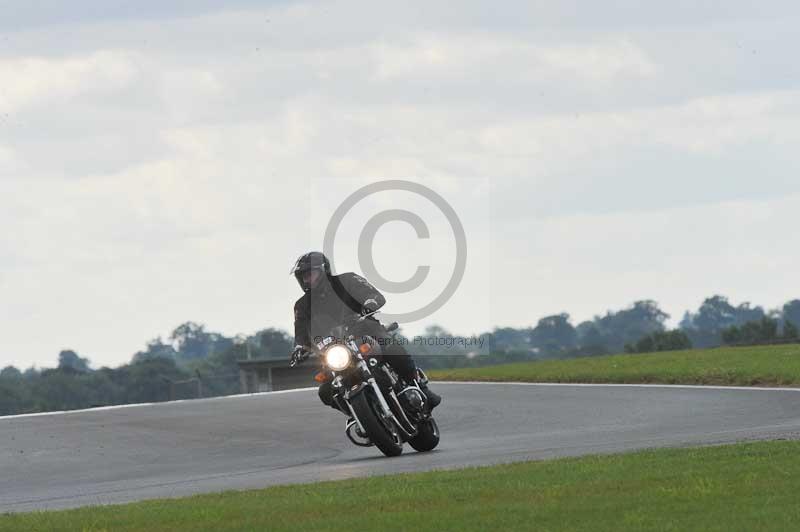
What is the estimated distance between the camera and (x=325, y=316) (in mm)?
17000

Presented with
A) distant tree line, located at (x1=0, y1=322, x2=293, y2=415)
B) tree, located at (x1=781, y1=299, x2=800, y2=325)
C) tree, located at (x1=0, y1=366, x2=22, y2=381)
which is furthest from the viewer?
tree, located at (x1=781, y1=299, x2=800, y2=325)

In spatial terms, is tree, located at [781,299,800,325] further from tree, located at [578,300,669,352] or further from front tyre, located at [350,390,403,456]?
front tyre, located at [350,390,403,456]

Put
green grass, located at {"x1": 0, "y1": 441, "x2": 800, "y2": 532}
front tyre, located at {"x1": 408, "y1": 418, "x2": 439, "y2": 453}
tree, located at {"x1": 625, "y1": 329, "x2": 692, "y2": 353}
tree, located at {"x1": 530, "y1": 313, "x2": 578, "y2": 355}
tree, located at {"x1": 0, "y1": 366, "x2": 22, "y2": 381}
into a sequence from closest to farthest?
green grass, located at {"x1": 0, "y1": 441, "x2": 800, "y2": 532} < front tyre, located at {"x1": 408, "y1": 418, "x2": 439, "y2": 453} < tree, located at {"x1": 0, "y1": 366, "x2": 22, "y2": 381} < tree, located at {"x1": 625, "y1": 329, "x2": 692, "y2": 353} < tree, located at {"x1": 530, "y1": 313, "x2": 578, "y2": 355}

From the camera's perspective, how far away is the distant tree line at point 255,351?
6184 centimetres

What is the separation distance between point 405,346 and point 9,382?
60086 mm

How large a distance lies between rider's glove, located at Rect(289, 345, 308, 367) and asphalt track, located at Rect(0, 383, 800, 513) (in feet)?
3.65

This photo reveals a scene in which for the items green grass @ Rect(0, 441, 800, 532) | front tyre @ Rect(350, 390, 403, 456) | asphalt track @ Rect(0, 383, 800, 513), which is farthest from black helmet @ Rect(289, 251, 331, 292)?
green grass @ Rect(0, 441, 800, 532)

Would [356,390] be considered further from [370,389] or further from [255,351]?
[255,351]

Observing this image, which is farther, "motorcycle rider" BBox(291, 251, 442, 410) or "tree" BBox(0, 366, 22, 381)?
"tree" BBox(0, 366, 22, 381)

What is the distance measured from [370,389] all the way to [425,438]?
129 cm

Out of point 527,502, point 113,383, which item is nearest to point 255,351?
point 113,383

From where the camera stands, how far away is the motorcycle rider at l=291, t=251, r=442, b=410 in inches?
668

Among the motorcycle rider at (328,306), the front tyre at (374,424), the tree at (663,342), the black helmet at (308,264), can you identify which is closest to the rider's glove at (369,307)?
the motorcycle rider at (328,306)

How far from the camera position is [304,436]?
2200cm
